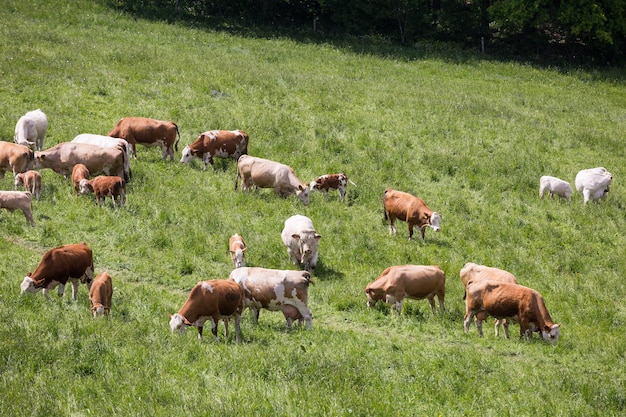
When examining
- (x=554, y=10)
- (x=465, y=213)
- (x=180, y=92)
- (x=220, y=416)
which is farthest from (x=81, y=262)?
(x=554, y=10)

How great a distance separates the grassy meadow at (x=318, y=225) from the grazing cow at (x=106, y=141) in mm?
639

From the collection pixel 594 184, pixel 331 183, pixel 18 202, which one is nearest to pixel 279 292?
pixel 18 202

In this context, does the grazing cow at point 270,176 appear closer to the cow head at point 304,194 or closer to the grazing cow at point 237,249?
the cow head at point 304,194

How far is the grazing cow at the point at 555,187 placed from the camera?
26.4 metres

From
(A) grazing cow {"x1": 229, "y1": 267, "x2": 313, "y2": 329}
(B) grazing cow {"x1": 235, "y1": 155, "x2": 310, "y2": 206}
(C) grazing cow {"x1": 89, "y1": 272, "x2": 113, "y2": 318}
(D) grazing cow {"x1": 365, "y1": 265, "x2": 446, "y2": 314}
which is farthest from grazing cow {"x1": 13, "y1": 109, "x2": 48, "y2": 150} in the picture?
(D) grazing cow {"x1": 365, "y1": 265, "x2": 446, "y2": 314}

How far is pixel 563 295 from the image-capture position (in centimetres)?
1931

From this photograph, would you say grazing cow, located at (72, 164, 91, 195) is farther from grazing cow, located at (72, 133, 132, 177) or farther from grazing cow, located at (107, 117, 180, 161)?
grazing cow, located at (107, 117, 180, 161)

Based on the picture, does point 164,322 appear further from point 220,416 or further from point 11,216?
point 11,216

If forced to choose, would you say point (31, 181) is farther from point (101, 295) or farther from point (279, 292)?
point (279, 292)

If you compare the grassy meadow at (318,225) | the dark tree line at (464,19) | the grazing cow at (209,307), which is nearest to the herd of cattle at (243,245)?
the grazing cow at (209,307)

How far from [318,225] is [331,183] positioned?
9.53 ft

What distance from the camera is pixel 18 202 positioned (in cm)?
2042

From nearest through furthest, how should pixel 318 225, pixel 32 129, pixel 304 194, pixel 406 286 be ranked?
pixel 406 286 → pixel 318 225 → pixel 304 194 → pixel 32 129

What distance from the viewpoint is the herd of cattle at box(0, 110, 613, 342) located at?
15.4 metres
